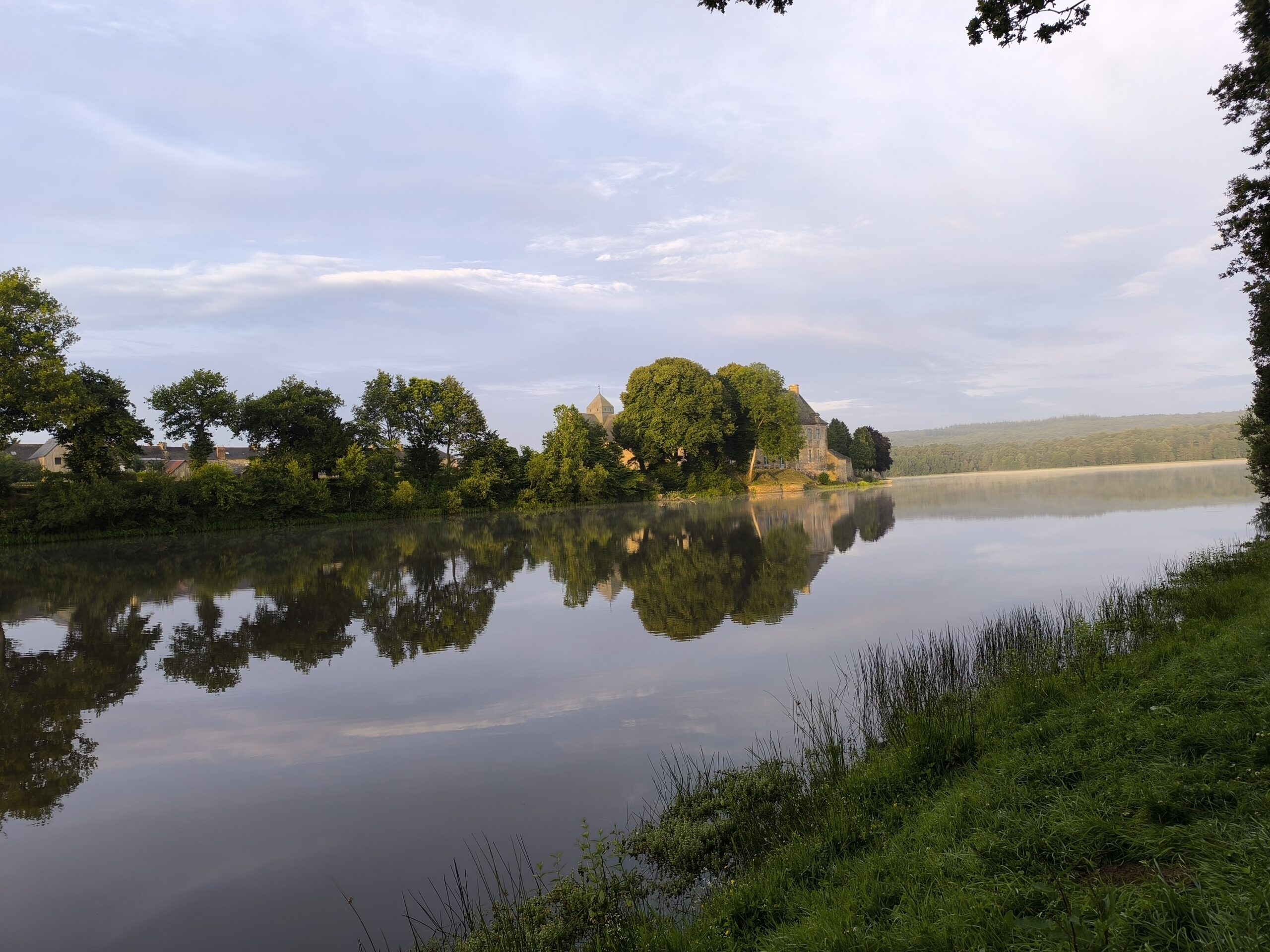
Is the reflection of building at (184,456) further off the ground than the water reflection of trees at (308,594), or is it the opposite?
the reflection of building at (184,456)

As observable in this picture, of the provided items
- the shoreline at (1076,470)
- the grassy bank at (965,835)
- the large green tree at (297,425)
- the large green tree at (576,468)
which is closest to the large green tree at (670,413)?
the large green tree at (576,468)

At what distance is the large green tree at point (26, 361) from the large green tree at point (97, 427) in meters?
0.68

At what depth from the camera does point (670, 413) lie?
64.3 m

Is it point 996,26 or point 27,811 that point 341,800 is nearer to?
point 27,811

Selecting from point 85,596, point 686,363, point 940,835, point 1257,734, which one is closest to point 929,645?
point 1257,734

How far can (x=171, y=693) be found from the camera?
9.94m

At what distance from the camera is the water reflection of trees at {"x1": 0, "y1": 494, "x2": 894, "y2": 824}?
9.66 meters

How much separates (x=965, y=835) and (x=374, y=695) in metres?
7.65

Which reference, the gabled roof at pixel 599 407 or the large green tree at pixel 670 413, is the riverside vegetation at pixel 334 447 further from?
the gabled roof at pixel 599 407

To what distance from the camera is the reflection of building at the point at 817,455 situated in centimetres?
8675

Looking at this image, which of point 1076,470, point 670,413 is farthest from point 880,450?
point 670,413

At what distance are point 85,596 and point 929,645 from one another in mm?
19635

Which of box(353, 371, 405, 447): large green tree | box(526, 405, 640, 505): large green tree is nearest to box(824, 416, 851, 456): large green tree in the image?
box(526, 405, 640, 505): large green tree

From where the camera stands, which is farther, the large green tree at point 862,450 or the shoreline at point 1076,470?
the shoreline at point 1076,470
